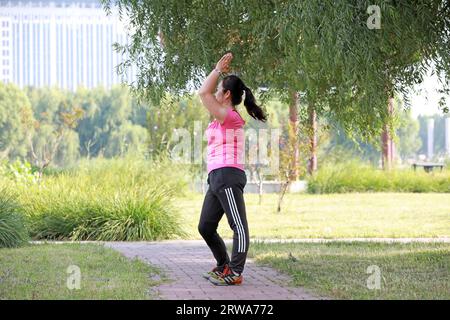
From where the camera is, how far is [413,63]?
9.70 metres

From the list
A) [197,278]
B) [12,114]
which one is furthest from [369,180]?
[12,114]

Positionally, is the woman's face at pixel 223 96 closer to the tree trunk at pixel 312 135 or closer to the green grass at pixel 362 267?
the green grass at pixel 362 267

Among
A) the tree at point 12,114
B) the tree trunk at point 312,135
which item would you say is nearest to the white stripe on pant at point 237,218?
the tree trunk at point 312,135

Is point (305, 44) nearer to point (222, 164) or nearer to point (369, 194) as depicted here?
point (222, 164)

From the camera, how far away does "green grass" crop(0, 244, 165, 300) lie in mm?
6973

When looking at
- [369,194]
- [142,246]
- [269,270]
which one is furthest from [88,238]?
[369,194]

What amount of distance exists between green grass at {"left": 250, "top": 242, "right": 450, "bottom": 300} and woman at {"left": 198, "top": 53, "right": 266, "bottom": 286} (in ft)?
2.25

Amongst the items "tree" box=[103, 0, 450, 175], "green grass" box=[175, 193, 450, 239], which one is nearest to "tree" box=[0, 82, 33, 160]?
"green grass" box=[175, 193, 450, 239]

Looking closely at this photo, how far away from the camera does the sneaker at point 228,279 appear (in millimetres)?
7586

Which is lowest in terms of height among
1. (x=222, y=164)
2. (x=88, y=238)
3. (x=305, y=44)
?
(x=88, y=238)

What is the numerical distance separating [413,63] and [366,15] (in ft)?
8.51

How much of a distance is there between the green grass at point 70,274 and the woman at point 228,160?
2.82 ft

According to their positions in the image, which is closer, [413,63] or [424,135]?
[413,63]

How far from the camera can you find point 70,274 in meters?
8.23
